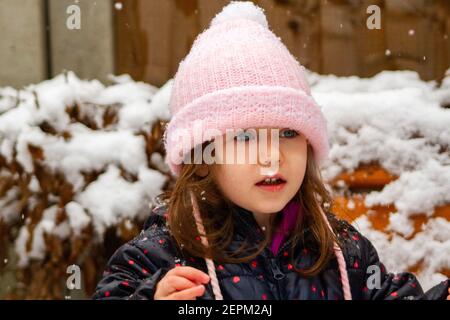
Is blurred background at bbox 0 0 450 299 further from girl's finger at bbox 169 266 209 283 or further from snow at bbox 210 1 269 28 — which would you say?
girl's finger at bbox 169 266 209 283

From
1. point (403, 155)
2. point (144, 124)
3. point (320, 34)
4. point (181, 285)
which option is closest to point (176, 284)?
point (181, 285)

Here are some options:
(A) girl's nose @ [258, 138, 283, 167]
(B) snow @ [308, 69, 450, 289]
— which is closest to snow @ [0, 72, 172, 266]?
(B) snow @ [308, 69, 450, 289]

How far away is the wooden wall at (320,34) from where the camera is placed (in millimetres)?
1974

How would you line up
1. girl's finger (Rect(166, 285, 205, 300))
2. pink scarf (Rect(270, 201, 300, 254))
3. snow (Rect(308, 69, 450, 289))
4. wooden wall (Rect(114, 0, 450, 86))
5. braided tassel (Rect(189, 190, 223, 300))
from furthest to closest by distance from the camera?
wooden wall (Rect(114, 0, 450, 86)), snow (Rect(308, 69, 450, 289)), pink scarf (Rect(270, 201, 300, 254)), braided tassel (Rect(189, 190, 223, 300)), girl's finger (Rect(166, 285, 205, 300))

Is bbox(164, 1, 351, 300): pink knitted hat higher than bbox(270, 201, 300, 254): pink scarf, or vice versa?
bbox(164, 1, 351, 300): pink knitted hat

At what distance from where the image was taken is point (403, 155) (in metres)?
1.84

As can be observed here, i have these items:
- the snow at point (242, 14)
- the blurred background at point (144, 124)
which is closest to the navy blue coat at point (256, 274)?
the snow at point (242, 14)

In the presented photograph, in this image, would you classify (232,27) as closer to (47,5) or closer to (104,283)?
(104,283)

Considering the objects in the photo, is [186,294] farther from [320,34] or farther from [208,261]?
[320,34]

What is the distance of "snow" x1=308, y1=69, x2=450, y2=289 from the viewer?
179 centimetres

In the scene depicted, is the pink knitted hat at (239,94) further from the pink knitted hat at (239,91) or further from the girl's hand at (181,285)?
the girl's hand at (181,285)

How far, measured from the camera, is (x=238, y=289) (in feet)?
3.52

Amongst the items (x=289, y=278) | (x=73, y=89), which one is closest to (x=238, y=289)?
(x=289, y=278)
